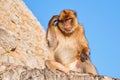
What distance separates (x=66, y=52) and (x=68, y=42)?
0.12 m

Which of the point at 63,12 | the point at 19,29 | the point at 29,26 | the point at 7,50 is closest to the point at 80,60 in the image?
the point at 63,12

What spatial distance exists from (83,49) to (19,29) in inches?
359

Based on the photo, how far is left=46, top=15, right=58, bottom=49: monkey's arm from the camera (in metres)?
4.92

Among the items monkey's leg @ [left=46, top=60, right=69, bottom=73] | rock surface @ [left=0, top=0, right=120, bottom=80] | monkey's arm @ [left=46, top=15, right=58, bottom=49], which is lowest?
monkey's leg @ [left=46, top=60, right=69, bottom=73]

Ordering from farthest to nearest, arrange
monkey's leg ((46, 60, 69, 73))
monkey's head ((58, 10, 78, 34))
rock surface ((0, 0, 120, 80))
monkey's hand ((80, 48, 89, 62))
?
1. rock surface ((0, 0, 120, 80))
2. monkey's head ((58, 10, 78, 34))
3. monkey's hand ((80, 48, 89, 62))
4. monkey's leg ((46, 60, 69, 73))

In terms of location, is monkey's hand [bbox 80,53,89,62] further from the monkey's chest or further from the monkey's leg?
the monkey's leg

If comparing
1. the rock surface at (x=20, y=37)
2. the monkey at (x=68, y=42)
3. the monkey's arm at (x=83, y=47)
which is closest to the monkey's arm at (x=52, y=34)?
the monkey at (x=68, y=42)

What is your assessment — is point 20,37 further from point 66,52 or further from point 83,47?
point 83,47

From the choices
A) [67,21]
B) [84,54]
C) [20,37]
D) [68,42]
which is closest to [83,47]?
[84,54]

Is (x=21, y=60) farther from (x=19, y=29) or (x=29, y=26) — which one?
(x=29, y=26)

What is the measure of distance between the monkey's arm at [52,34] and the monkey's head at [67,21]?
0.07 m

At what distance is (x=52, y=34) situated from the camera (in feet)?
16.4

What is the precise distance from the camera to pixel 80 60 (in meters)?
4.96

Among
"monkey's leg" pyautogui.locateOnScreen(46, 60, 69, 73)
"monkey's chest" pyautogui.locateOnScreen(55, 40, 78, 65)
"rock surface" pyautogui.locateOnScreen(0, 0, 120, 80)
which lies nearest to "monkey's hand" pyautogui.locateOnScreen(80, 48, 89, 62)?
"monkey's chest" pyautogui.locateOnScreen(55, 40, 78, 65)
